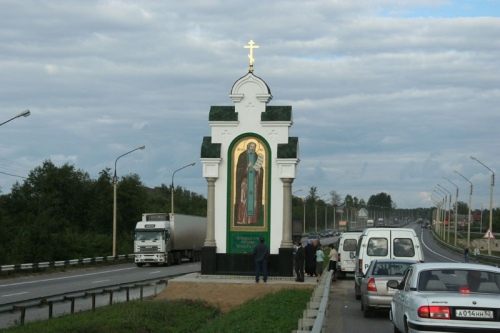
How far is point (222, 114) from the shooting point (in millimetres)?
33062

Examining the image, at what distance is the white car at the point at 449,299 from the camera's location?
39.3ft

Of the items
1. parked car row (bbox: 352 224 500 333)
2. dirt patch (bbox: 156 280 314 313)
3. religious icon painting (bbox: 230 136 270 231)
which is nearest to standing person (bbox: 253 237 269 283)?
dirt patch (bbox: 156 280 314 313)

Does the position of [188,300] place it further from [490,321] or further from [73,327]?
[490,321]

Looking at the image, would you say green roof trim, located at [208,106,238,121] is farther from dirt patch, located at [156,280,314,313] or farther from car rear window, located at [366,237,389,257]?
car rear window, located at [366,237,389,257]

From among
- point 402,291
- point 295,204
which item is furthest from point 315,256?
point 295,204

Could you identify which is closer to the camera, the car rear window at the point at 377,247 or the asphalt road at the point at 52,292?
the asphalt road at the point at 52,292

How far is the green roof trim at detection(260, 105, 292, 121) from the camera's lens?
32.6 metres

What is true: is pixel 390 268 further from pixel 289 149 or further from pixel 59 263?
pixel 59 263

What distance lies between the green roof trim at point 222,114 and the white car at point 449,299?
1924 centimetres

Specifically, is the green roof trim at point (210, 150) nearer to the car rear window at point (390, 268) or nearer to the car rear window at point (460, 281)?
the car rear window at point (390, 268)

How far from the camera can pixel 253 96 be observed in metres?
33.1

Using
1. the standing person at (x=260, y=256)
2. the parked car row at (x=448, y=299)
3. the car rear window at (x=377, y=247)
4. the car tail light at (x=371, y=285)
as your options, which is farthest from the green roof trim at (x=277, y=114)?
the parked car row at (x=448, y=299)

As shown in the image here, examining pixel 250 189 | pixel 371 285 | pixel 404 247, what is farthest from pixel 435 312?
pixel 250 189

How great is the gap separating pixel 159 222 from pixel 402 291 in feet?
142
